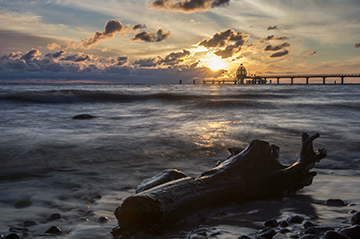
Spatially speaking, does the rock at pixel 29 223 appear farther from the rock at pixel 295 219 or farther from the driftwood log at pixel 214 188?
the rock at pixel 295 219

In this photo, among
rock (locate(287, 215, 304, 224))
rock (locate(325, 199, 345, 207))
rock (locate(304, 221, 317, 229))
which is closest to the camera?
rock (locate(304, 221, 317, 229))

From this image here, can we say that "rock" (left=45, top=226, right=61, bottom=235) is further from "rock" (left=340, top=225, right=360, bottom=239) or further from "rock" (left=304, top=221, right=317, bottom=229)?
"rock" (left=340, top=225, right=360, bottom=239)

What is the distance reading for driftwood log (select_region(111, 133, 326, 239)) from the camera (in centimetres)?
181

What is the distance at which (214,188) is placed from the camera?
230 centimetres

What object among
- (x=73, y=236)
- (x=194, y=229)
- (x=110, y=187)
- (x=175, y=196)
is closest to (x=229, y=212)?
(x=194, y=229)

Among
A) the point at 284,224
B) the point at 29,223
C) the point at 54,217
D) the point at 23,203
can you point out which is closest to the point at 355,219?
the point at 284,224

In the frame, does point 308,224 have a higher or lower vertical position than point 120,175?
higher

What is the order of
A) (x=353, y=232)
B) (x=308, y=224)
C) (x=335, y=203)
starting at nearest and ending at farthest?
1. (x=353, y=232)
2. (x=308, y=224)
3. (x=335, y=203)

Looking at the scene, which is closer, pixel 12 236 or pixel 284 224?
pixel 12 236

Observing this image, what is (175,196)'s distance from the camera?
6.47ft

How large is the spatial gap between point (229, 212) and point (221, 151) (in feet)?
9.40

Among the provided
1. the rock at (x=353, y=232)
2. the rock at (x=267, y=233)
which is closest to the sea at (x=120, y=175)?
the rock at (x=267, y=233)

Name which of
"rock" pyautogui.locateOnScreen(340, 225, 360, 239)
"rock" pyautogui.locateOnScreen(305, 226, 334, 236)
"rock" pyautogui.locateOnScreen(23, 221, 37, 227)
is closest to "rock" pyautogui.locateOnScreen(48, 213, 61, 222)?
"rock" pyautogui.locateOnScreen(23, 221, 37, 227)

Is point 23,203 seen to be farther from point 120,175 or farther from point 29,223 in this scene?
point 120,175
